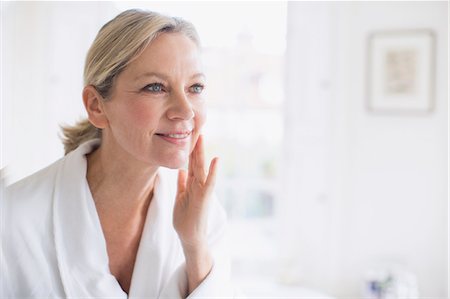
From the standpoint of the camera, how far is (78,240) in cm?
65

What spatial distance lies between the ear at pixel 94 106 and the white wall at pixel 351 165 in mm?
1262

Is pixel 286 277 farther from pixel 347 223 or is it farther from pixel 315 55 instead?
pixel 315 55

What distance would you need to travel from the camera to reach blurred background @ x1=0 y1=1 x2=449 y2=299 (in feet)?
5.78

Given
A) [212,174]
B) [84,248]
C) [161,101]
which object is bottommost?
[84,248]

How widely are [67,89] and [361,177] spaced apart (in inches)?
53.9

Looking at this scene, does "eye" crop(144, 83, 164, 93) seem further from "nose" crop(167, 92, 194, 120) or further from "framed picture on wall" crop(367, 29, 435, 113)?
"framed picture on wall" crop(367, 29, 435, 113)

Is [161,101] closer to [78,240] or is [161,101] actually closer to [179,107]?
[179,107]

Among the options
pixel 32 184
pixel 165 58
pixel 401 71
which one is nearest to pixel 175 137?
pixel 165 58

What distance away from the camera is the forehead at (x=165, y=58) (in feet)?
1.98

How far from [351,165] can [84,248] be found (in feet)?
4.57

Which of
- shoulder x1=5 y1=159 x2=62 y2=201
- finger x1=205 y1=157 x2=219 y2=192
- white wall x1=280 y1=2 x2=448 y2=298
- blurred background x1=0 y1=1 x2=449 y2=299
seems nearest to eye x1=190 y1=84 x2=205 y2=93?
finger x1=205 y1=157 x2=219 y2=192

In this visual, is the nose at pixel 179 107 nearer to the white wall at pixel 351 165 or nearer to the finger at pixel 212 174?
the finger at pixel 212 174

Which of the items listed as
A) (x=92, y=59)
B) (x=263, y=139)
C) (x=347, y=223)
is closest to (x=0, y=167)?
(x=92, y=59)

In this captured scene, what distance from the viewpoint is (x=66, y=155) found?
0.69 m
